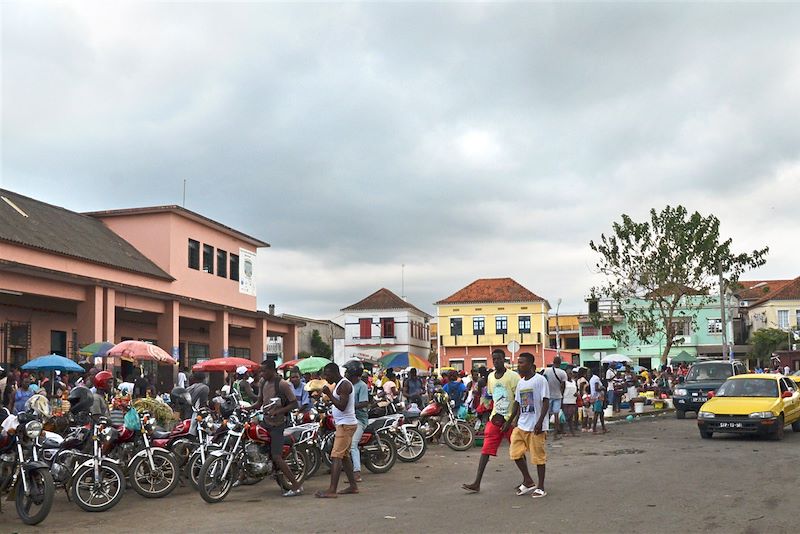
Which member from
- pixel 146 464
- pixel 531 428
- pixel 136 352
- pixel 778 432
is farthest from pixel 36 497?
pixel 778 432

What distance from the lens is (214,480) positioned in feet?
36.0

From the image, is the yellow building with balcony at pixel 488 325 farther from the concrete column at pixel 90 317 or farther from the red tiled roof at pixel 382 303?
the concrete column at pixel 90 317

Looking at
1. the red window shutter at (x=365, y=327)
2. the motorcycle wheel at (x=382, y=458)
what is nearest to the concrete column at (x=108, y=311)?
the motorcycle wheel at (x=382, y=458)

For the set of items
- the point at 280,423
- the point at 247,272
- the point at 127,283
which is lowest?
the point at 280,423

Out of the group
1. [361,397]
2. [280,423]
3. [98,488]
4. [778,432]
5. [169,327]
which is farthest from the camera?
[169,327]

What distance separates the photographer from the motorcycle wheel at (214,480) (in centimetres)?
1086

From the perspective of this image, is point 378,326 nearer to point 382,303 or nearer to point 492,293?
point 382,303

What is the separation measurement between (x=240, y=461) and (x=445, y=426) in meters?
7.70

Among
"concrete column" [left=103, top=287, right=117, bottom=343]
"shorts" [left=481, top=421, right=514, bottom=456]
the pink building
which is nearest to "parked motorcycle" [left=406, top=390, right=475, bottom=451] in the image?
"shorts" [left=481, top=421, right=514, bottom=456]

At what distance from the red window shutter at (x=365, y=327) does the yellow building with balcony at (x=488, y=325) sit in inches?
281

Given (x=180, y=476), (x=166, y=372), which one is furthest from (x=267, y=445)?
(x=166, y=372)

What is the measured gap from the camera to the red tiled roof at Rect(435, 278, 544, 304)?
3054 inches

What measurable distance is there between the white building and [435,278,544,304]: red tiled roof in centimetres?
459

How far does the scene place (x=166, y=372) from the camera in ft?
109
